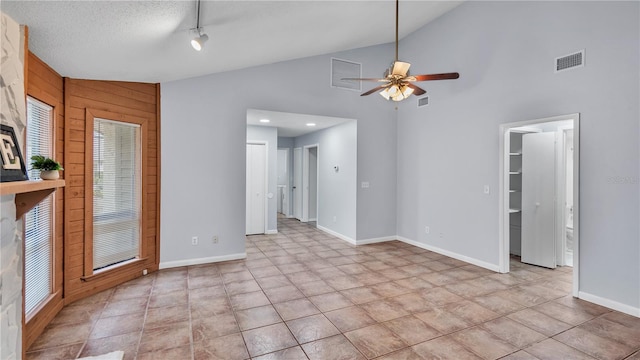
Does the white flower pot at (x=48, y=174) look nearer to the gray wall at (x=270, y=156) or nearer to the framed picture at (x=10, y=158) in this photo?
the framed picture at (x=10, y=158)

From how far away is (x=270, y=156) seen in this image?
21.4 ft

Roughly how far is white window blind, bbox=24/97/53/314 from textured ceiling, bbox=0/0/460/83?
19.3 inches

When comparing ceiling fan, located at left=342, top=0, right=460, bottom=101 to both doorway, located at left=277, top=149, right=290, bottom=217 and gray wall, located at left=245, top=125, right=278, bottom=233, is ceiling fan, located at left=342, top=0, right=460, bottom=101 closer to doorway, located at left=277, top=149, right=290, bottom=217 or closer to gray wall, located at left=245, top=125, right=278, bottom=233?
gray wall, located at left=245, top=125, right=278, bottom=233

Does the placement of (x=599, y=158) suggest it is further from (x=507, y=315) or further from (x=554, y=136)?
(x=507, y=315)

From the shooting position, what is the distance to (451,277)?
13.0ft

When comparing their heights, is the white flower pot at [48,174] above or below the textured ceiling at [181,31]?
Result: below

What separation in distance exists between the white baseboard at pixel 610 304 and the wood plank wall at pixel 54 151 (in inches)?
204

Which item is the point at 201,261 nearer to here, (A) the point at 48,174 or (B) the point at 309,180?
(A) the point at 48,174

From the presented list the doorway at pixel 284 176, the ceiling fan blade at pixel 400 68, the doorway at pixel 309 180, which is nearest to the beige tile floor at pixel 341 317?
the ceiling fan blade at pixel 400 68

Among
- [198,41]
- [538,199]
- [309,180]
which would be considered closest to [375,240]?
[538,199]

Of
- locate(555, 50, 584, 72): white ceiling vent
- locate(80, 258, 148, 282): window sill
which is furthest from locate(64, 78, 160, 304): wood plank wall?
locate(555, 50, 584, 72): white ceiling vent

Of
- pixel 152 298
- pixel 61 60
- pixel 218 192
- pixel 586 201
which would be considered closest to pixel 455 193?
pixel 586 201

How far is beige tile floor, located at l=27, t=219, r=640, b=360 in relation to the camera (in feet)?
7.69

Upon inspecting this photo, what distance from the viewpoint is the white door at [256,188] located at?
6.36 meters
